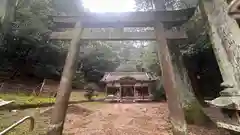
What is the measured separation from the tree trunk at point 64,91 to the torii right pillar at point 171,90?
7.37ft

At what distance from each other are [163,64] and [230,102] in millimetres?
1700

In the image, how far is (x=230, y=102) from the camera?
11.8 ft

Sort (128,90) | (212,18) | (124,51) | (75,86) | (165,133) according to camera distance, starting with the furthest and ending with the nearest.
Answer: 1. (124,51)
2. (75,86)
3. (128,90)
4. (165,133)
5. (212,18)

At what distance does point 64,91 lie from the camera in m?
4.55

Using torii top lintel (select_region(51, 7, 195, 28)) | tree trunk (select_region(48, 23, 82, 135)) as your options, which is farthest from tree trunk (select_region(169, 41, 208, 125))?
tree trunk (select_region(48, 23, 82, 135))

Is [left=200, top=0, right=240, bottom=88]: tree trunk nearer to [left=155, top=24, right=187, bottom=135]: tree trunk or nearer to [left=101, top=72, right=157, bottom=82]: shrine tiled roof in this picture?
[left=155, top=24, right=187, bottom=135]: tree trunk

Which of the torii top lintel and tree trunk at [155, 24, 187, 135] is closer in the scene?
tree trunk at [155, 24, 187, 135]

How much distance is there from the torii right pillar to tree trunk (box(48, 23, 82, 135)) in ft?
7.37

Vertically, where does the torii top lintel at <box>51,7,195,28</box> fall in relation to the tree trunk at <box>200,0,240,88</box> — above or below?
above

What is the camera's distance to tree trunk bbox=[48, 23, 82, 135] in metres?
4.27

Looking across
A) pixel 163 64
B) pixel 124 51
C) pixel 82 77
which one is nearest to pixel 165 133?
pixel 163 64

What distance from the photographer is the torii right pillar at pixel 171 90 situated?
4133 mm

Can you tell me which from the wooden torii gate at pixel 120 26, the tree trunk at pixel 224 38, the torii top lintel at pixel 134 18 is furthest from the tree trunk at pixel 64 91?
the tree trunk at pixel 224 38

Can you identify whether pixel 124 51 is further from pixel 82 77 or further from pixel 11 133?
pixel 11 133
